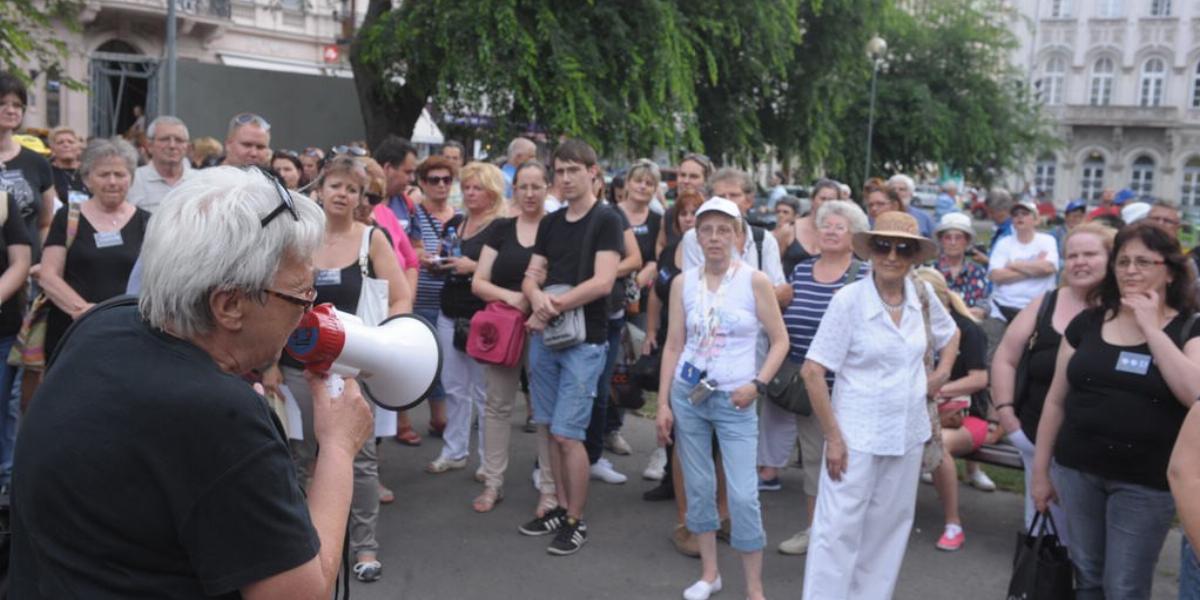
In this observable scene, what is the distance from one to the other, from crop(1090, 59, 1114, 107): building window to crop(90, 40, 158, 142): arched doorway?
189ft

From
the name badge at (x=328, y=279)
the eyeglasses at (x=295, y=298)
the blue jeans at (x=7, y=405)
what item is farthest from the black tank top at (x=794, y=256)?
the eyeglasses at (x=295, y=298)

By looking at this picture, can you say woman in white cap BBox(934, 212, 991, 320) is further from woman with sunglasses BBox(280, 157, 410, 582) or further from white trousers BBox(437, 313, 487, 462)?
woman with sunglasses BBox(280, 157, 410, 582)

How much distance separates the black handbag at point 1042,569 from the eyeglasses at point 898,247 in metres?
1.20

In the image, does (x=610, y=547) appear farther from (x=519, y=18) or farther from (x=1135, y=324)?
(x=519, y=18)

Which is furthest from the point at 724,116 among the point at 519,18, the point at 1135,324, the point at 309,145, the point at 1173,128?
the point at 1173,128

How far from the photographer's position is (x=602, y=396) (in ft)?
19.0

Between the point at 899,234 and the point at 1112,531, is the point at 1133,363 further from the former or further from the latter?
the point at 899,234

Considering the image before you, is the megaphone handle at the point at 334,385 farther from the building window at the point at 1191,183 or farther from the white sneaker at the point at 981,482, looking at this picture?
the building window at the point at 1191,183

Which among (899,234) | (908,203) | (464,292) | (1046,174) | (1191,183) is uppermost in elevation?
(1046,174)

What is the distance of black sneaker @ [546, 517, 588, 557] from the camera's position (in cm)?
517

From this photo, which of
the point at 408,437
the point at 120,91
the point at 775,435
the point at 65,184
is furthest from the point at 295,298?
the point at 120,91

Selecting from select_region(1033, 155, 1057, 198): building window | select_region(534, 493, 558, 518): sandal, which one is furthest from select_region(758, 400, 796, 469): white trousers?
select_region(1033, 155, 1057, 198): building window

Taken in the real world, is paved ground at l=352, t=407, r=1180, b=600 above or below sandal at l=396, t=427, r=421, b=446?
below

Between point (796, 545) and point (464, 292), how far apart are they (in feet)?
8.49
